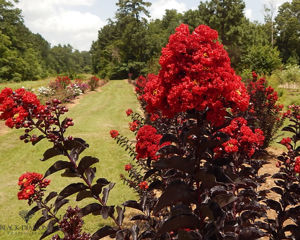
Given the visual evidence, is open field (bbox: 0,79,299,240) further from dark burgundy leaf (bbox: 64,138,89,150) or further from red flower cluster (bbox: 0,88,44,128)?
red flower cluster (bbox: 0,88,44,128)

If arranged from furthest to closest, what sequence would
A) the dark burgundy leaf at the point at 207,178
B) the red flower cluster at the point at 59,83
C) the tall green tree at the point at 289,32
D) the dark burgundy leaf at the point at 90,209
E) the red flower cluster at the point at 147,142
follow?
the tall green tree at the point at 289,32 → the red flower cluster at the point at 59,83 → the red flower cluster at the point at 147,142 → the dark burgundy leaf at the point at 90,209 → the dark burgundy leaf at the point at 207,178

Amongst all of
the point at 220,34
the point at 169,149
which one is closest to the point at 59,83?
the point at 169,149

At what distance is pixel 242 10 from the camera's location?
3541 cm

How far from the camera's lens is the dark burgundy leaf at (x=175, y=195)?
4.90ft

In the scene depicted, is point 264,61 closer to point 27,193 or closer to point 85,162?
point 85,162

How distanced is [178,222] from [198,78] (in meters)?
1.04

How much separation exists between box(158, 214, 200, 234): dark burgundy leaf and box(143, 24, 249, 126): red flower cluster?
74 centimetres

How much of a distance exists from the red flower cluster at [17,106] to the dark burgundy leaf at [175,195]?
1547 mm

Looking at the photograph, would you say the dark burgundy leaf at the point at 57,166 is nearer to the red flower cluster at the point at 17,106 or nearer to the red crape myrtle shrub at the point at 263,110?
the red flower cluster at the point at 17,106

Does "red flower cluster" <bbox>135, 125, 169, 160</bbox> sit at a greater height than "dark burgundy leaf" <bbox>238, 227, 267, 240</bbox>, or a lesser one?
greater

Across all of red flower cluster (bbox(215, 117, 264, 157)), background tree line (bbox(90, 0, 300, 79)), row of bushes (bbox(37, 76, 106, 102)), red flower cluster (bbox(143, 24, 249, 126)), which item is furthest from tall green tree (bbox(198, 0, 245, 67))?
red flower cluster (bbox(143, 24, 249, 126))

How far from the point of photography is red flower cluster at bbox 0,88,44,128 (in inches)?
83.0

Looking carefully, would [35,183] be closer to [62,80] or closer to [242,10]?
[62,80]

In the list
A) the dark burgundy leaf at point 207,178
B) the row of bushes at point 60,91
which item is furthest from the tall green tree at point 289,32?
the dark burgundy leaf at point 207,178
